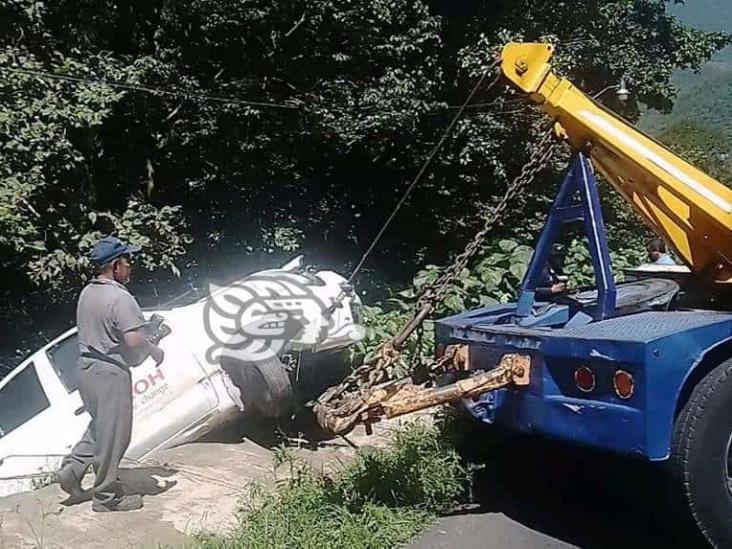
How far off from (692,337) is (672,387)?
0.27 meters

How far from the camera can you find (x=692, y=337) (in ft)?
15.1

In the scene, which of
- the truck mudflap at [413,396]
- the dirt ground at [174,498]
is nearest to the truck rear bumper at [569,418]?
the truck mudflap at [413,396]

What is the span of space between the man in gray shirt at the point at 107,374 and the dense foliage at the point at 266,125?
615 cm

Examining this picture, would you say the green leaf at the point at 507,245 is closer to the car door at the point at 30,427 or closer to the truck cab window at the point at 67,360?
the truck cab window at the point at 67,360

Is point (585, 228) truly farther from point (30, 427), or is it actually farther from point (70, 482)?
point (30, 427)

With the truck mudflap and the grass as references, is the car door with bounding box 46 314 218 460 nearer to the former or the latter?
the grass

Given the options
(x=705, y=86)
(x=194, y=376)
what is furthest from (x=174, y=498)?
(x=705, y=86)

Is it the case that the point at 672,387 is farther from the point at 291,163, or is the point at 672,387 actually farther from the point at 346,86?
the point at 291,163

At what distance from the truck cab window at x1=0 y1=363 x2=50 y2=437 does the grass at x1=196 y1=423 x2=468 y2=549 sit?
90.7 inches

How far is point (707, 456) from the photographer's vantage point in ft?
15.0

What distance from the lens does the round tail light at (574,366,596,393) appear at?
15.6 ft

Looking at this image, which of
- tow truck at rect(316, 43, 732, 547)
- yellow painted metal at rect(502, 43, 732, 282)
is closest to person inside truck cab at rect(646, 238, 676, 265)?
tow truck at rect(316, 43, 732, 547)

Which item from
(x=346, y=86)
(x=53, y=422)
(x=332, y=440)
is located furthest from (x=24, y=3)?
(x=332, y=440)

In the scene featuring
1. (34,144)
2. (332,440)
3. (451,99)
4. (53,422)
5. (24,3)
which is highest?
(24,3)
